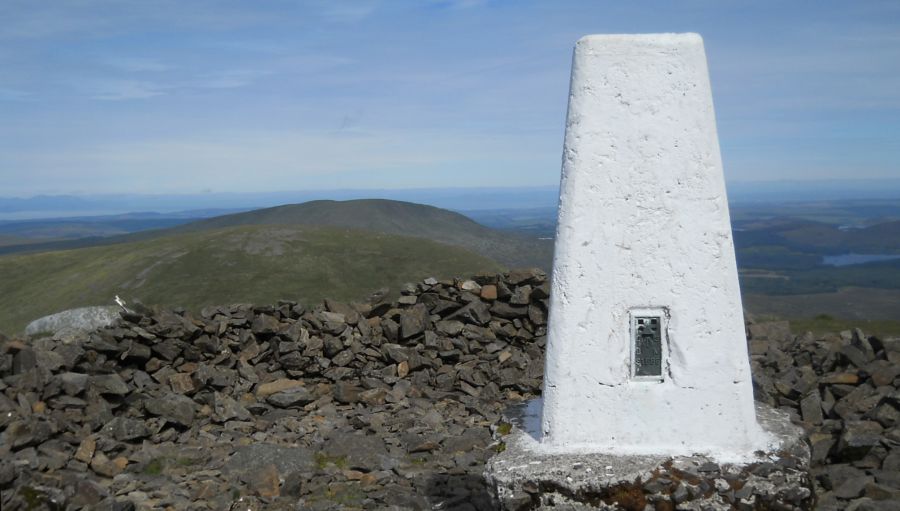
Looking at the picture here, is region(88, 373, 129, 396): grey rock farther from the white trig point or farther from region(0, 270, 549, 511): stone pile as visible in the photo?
the white trig point

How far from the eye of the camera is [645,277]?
6453mm

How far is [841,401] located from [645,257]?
6.98 meters

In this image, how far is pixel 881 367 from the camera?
39.8 ft

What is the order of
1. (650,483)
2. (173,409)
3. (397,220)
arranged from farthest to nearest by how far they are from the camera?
(397,220)
(173,409)
(650,483)

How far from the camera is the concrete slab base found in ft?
20.6

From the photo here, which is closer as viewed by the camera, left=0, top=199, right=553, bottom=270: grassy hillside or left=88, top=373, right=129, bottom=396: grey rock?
left=88, top=373, right=129, bottom=396: grey rock

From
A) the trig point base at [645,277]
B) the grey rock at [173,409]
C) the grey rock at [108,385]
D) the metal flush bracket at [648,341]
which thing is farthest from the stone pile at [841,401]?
the grey rock at [108,385]

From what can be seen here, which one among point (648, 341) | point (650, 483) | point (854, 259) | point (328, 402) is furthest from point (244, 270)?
point (854, 259)

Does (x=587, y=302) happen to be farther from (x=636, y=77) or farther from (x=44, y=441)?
(x=44, y=441)

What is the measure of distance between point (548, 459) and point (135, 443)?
719cm

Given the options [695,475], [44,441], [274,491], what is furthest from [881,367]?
[44,441]

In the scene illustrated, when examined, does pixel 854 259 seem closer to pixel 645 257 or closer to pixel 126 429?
pixel 126 429

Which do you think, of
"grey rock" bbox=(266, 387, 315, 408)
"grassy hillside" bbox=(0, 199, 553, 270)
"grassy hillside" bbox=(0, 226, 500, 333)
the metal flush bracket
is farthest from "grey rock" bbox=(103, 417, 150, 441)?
"grassy hillside" bbox=(0, 199, 553, 270)

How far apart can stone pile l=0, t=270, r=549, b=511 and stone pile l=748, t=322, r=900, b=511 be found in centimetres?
403
